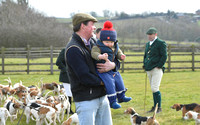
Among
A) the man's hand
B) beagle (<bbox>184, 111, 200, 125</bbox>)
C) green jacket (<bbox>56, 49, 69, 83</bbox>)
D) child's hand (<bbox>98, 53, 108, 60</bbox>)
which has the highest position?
child's hand (<bbox>98, 53, 108, 60</bbox>)

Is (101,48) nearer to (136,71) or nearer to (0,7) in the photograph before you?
(136,71)

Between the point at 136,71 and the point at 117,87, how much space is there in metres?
17.1

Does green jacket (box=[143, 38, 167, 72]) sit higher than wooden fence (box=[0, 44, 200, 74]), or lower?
higher

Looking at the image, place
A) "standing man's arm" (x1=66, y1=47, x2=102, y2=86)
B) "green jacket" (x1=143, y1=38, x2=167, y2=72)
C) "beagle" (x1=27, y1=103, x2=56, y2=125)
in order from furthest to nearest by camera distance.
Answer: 1. "green jacket" (x1=143, y1=38, x2=167, y2=72)
2. "beagle" (x1=27, y1=103, x2=56, y2=125)
3. "standing man's arm" (x1=66, y1=47, x2=102, y2=86)

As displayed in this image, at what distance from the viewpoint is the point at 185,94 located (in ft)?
35.8

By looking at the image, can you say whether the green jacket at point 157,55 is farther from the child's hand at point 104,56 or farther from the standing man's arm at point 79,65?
the standing man's arm at point 79,65

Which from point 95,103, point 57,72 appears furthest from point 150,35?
point 57,72

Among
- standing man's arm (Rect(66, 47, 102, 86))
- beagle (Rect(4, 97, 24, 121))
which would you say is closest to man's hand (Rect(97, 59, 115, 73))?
standing man's arm (Rect(66, 47, 102, 86))

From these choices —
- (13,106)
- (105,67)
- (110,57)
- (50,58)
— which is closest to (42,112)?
(13,106)

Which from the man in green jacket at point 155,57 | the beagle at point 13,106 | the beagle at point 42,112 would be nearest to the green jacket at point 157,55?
the man in green jacket at point 155,57

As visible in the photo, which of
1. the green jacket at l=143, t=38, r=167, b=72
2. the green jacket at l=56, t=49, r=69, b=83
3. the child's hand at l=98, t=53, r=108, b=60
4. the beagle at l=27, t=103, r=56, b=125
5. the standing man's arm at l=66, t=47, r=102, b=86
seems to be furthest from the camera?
the green jacket at l=143, t=38, r=167, b=72

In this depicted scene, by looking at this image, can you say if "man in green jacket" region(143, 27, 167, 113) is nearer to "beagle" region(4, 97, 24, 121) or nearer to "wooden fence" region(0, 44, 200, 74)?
"beagle" region(4, 97, 24, 121)

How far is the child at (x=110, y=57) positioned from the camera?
336 centimetres

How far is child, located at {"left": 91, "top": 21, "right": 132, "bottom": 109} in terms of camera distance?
3.36 metres
